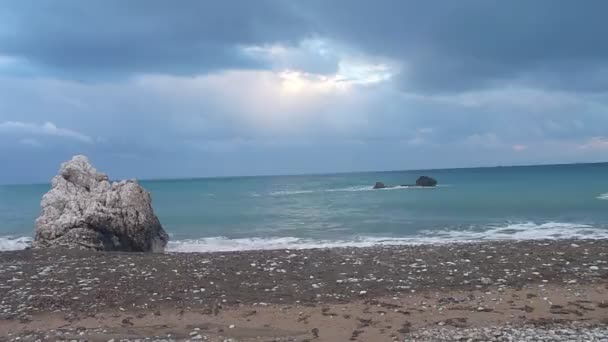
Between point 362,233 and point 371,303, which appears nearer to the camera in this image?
point 371,303

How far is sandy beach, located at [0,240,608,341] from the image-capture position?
10.2 m

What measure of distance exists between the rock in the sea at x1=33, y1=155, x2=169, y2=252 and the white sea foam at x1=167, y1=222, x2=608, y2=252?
2.23 metres

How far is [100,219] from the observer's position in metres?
24.1

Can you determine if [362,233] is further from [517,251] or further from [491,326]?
[491,326]

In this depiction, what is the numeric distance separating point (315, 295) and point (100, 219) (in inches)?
591

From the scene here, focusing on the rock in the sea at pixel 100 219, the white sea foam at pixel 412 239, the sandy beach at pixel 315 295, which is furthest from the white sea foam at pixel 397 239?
the sandy beach at pixel 315 295

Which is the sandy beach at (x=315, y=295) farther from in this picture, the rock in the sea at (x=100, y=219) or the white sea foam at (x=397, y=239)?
the white sea foam at (x=397, y=239)

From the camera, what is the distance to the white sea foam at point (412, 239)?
2575 centimetres

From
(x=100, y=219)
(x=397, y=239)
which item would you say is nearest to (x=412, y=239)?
(x=397, y=239)

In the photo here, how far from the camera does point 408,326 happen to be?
10258mm

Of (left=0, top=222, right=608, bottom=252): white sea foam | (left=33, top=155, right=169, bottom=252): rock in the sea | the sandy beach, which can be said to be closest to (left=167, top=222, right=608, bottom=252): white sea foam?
(left=0, top=222, right=608, bottom=252): white sea foam

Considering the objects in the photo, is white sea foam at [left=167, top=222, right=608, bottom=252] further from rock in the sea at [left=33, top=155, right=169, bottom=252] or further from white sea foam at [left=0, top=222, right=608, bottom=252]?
rock in the sea at [left=33, top=155, right=169, bottom=252]

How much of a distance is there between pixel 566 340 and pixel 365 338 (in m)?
3.50

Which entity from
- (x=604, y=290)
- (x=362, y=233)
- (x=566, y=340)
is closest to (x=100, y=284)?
(x=566, y=340)
